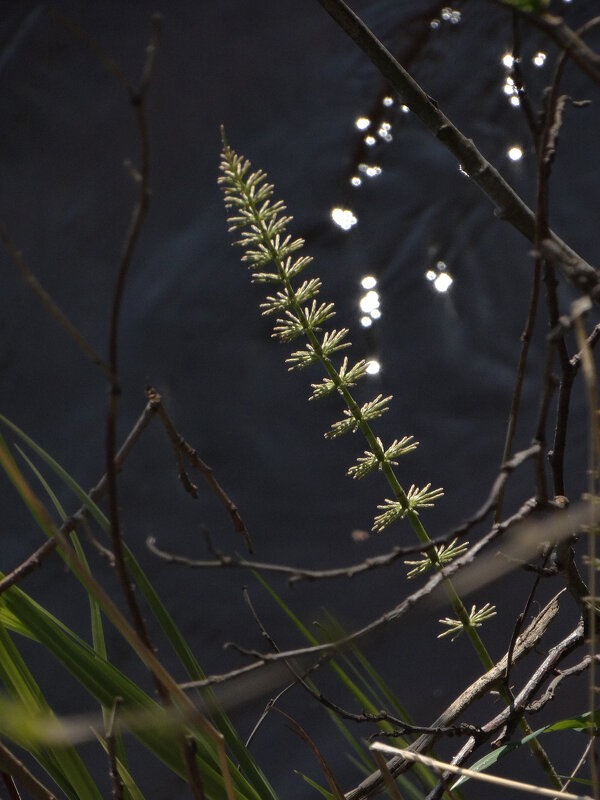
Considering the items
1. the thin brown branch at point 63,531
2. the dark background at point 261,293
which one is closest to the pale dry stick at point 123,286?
the thin brown branch at point 63,531

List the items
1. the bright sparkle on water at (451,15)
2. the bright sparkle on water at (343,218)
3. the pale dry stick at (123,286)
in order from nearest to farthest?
the pale dry stick at (123,286) < the bright sparkle on water at (343,218) < the bright sparkle on water at (451,15)

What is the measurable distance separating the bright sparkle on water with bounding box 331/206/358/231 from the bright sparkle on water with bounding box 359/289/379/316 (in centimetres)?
22

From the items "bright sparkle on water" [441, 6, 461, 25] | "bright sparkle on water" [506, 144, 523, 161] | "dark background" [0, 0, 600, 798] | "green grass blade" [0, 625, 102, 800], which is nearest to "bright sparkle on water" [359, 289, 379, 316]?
"dark background" [0, 0, 600, 798]

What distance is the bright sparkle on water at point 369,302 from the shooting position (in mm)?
2264

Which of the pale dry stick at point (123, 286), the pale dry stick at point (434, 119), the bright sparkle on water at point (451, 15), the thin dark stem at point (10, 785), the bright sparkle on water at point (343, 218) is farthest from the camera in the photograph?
the bright sparkle on water at point (451, 15)

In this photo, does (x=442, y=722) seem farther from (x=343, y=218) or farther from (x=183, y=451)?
(x=343, y=218)

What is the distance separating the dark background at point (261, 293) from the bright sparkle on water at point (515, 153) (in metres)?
0.03

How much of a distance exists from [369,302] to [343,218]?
0.29m

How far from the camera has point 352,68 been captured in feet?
8.61

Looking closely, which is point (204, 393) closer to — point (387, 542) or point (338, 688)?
point (387, 542)

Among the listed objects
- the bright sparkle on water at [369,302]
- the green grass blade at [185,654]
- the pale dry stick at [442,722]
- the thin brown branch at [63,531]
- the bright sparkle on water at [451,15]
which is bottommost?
the pale dry stick at [442,722]

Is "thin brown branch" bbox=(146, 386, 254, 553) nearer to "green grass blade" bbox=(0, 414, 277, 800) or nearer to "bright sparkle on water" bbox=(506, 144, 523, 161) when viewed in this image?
"green grass blade" bbox=(0, 414, 277, 800)

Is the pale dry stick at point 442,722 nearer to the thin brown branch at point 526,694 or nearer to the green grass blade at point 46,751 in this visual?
the thin brown branch at point 526,694

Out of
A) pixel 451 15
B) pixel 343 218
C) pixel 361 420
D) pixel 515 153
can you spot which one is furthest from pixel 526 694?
pixel 451 15
